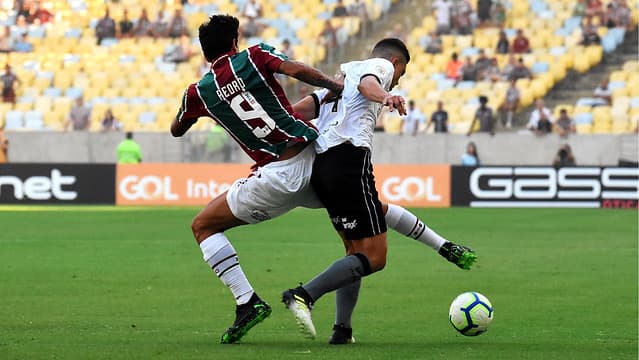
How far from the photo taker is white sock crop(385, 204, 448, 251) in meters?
8.83

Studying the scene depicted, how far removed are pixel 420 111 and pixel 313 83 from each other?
23.5 m

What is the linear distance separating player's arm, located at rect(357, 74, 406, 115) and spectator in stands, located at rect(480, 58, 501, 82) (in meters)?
24.7

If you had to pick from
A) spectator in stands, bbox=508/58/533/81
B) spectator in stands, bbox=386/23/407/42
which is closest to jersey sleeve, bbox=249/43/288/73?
spectator in stands, bbox=508/58/533/81

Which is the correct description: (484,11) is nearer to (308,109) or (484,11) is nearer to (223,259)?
(308,109)

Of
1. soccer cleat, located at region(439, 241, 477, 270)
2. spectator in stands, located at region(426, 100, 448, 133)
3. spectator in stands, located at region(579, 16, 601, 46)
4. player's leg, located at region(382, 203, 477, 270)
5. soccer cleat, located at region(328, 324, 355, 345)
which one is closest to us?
soccer cleat, located at region(328, 324, 355, 345)

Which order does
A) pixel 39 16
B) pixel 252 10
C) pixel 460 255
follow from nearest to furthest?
pixel 460 255 < pixel 252 10 < pixel 39 16

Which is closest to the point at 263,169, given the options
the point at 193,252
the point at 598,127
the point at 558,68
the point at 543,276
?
the point at 543,276

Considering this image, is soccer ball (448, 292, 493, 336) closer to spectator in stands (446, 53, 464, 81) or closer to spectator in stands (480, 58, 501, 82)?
spectator in stands (480, 58, 501, 82)

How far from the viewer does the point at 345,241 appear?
8.38 m

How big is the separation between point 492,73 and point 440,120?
272 cm

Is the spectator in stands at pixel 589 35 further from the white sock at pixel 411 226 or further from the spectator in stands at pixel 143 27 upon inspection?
the white sock at pixel 411 226

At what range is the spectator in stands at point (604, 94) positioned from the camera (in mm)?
30906

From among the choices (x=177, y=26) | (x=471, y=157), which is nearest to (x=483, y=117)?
(x=471, y=157)

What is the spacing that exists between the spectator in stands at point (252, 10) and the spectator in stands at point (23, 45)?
19.4ft
